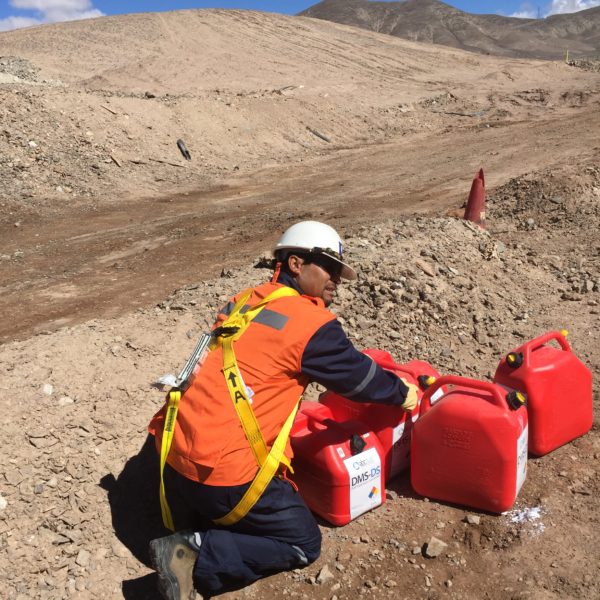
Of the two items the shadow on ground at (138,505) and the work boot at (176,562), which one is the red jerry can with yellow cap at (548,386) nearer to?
the work boot at (176,562)

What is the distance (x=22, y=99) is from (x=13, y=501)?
12.1m

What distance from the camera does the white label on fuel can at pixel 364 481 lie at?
328cm

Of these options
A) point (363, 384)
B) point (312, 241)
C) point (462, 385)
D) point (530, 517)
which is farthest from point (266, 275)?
point (530, 517)

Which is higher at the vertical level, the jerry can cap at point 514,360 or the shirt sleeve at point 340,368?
the shirt sleeve at point 340,368

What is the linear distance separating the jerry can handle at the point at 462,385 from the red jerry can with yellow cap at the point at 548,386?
445 mm

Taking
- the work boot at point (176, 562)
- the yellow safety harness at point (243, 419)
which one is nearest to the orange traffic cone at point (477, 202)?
the yellow safety harness at point (243, 419)

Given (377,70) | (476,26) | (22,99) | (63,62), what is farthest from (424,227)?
(476,26)

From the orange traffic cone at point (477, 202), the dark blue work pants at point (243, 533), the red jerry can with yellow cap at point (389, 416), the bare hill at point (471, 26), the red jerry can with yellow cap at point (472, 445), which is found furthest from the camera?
the bare hill at point (471, 26)

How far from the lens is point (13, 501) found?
11.2 ft

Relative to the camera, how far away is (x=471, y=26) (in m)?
54.5

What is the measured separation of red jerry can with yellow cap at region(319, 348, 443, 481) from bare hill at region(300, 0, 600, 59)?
49.8 meters

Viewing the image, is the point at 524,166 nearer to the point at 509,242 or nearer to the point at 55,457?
the point at 509,242

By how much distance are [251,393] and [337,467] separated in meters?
0.73

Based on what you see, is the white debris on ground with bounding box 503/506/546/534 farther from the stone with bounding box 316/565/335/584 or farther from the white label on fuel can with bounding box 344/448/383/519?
the stone with bounding box 316/565/335/584
